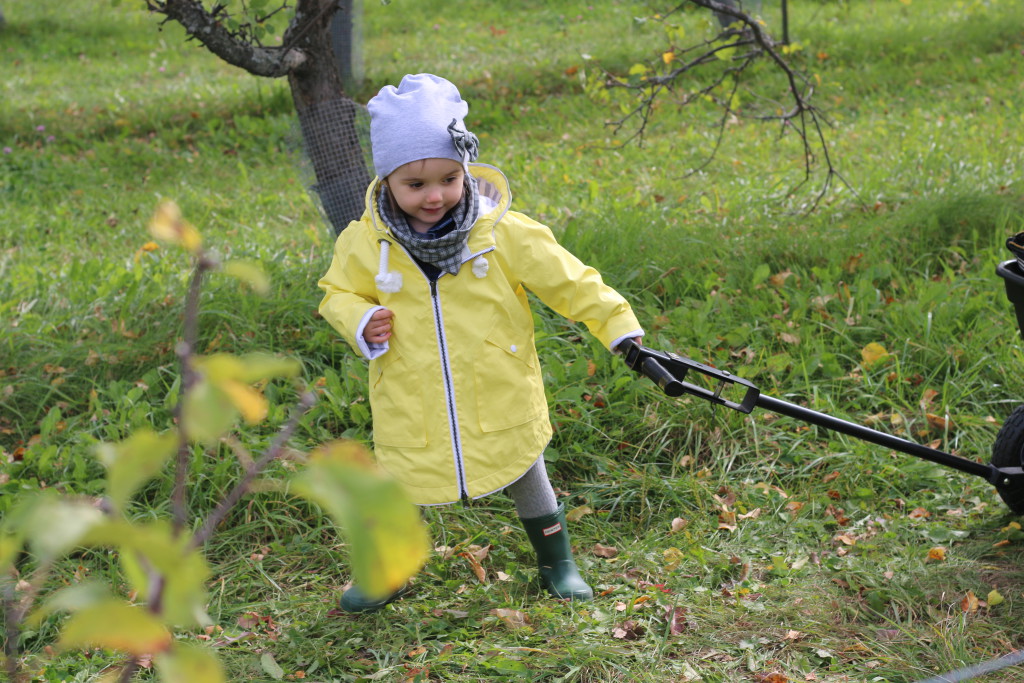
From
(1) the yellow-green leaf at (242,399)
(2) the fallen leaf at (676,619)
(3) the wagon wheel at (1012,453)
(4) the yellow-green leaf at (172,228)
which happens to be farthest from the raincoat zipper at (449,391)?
(1) the yellow-green leaf at (242,399)

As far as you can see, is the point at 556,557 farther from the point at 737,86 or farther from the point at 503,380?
the point at 737,86

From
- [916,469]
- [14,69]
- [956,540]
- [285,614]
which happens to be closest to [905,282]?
[916,469]

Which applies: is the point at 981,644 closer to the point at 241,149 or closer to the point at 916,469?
→ the point at 916,469

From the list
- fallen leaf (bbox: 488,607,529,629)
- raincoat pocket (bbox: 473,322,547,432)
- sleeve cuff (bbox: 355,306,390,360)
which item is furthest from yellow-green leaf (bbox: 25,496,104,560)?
fallen leaf (bbox: 488,607,529,629)

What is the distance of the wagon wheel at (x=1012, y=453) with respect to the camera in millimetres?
2645

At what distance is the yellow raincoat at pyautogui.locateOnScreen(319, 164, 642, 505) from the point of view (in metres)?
2.50

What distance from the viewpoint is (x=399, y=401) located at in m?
2.54

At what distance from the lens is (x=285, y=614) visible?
282 cm

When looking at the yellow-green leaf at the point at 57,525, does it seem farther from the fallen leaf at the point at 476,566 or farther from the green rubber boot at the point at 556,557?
the fallen leaf at the point at 476,566

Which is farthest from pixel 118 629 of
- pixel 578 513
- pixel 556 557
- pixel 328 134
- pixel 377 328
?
pixel 328 134

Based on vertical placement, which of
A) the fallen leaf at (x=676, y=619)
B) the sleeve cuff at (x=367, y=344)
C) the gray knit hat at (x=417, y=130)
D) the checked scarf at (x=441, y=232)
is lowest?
A: the fallen leaf at (x=676, y=619)

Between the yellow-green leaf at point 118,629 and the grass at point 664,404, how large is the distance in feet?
6.36

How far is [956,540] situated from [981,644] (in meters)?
0.49

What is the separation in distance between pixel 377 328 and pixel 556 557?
903 millimetres
